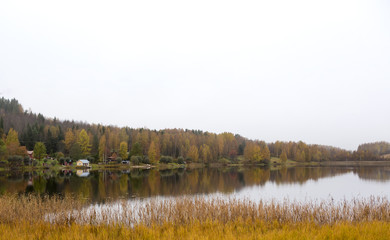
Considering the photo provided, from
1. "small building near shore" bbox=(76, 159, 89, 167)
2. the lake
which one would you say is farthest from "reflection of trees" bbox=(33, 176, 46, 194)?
"small building near shore" bbox=(76, 159, 89, 167)

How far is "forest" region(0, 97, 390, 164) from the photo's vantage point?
89125mm

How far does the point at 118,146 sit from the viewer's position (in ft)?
356

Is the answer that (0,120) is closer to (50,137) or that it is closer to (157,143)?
(50,137)

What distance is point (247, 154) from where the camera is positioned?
4850 inches

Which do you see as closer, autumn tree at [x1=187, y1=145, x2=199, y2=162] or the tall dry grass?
the tall dry grass

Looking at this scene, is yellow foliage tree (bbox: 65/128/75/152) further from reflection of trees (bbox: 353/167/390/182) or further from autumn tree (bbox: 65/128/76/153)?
reflection of trees (bbox: 353/167/390/182)

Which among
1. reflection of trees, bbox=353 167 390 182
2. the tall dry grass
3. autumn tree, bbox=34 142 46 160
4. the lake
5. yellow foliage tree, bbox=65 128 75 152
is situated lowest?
reflection of trees, bbox=353 167 390 182

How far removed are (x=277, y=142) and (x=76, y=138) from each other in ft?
358

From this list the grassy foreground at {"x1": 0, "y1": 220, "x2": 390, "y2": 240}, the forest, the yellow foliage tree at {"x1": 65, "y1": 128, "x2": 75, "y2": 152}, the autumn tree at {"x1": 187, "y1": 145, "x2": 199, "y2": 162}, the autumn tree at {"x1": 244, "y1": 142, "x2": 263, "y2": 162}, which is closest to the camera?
the grassy foreground at {"x1": 0, "y1": 220, "x2": 390, "y2": 240}

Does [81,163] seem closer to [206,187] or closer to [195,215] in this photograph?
[206,187]

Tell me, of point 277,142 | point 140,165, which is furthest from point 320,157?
point 140,165

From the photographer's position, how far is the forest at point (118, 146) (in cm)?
8912

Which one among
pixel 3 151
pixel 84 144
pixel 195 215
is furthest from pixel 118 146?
pixel 195 215

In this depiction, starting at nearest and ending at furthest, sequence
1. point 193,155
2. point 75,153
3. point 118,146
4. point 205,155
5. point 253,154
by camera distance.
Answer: point 75,153, point 118,146, point 193,155, point 205,155, point 253,154
